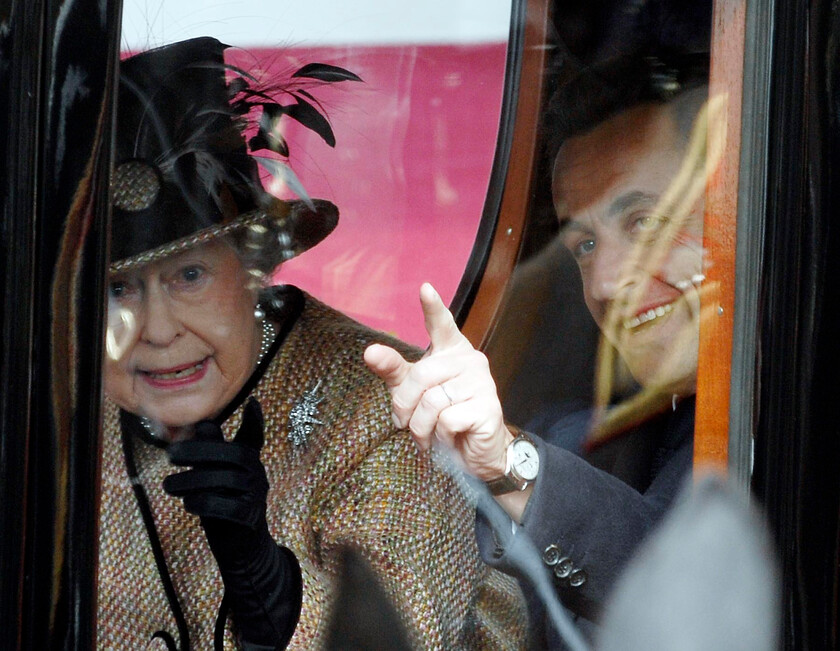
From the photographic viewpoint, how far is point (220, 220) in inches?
45.8

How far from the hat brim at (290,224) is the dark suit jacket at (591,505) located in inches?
13.0

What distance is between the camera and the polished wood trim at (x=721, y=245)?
1.11 meters

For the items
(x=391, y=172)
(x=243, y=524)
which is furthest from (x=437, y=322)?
(x=243, y=524)

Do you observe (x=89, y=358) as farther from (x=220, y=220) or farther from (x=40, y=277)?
(x=220, y=220)

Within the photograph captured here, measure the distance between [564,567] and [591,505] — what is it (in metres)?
0.07

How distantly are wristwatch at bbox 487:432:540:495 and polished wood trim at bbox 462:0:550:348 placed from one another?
117 millimetres

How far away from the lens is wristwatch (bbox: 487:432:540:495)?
1170 mm

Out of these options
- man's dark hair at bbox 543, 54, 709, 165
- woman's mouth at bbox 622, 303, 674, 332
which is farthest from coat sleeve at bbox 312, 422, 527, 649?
man's dark hair at bbox 543, 54, 709, 165

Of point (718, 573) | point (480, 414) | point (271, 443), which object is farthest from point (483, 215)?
point (718, 573)

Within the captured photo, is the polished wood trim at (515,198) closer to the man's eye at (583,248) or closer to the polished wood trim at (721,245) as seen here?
the man's eye at (583,248)

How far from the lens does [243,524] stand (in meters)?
1.13

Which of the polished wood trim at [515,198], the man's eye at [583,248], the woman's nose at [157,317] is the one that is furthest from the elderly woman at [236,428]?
the man's eye at [583,248]

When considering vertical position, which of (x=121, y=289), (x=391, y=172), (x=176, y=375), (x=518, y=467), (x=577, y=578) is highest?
(x=391, y=172)

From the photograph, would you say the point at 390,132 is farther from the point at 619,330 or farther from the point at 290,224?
the point at 619,330
